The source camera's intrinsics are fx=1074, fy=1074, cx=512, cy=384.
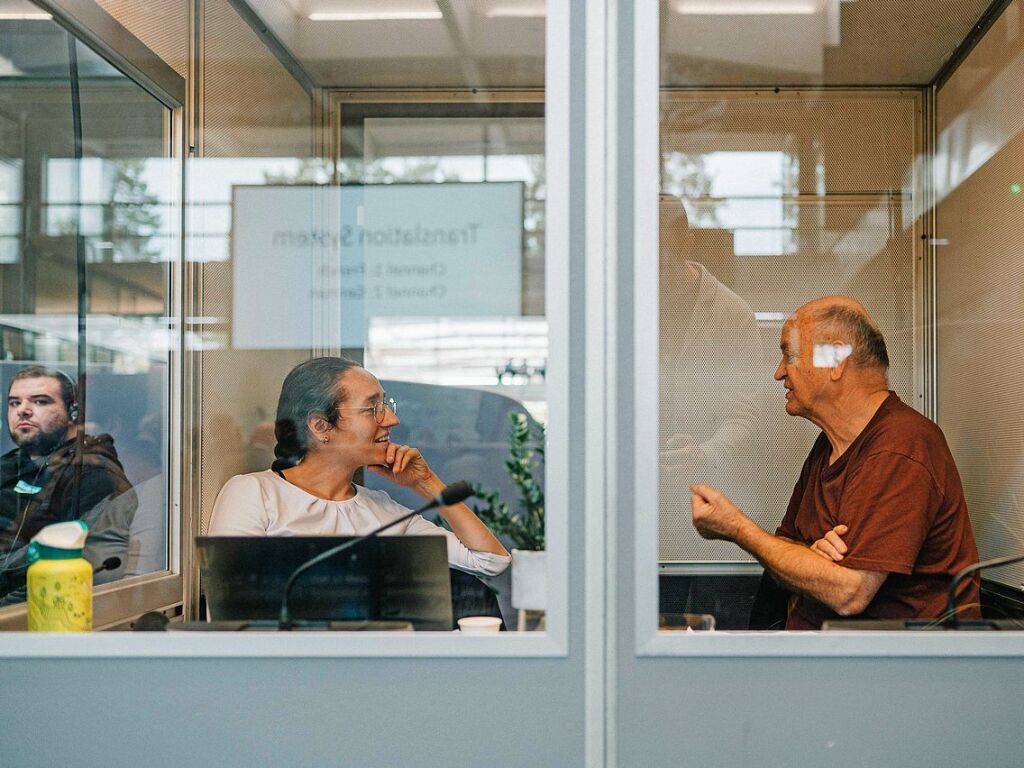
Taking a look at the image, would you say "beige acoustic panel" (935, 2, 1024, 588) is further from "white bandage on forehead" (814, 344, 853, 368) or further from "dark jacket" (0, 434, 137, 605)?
"dark jacket" (0, 434, 137, 605)

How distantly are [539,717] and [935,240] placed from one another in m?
2.25

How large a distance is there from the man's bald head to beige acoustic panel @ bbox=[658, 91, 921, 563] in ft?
0.87

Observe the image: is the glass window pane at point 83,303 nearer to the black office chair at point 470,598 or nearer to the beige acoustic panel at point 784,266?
the black office chair at point 470,598

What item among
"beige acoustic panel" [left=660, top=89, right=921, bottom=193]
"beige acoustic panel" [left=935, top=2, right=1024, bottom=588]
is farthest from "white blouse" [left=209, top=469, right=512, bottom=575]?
"beige acoustic panel" [left=660, top=89, right=921, bottom=193]

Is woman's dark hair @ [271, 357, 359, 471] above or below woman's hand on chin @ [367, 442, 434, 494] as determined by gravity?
above

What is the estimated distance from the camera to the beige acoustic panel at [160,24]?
2521 mm

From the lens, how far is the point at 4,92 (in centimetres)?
221

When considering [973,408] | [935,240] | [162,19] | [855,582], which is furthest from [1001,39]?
[162,19]

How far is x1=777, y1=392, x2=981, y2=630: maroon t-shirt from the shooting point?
6.06 ft

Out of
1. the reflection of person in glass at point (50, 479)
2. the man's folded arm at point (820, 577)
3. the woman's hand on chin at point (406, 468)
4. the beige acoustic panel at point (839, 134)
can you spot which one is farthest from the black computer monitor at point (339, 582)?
the beige acoustic panel at point (839, 134)

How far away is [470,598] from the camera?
179 centimetres

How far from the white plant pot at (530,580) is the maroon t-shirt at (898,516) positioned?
1.34 feet

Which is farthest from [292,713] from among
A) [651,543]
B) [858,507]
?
[858,507]

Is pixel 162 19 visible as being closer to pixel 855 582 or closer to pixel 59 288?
pixel 59 288
